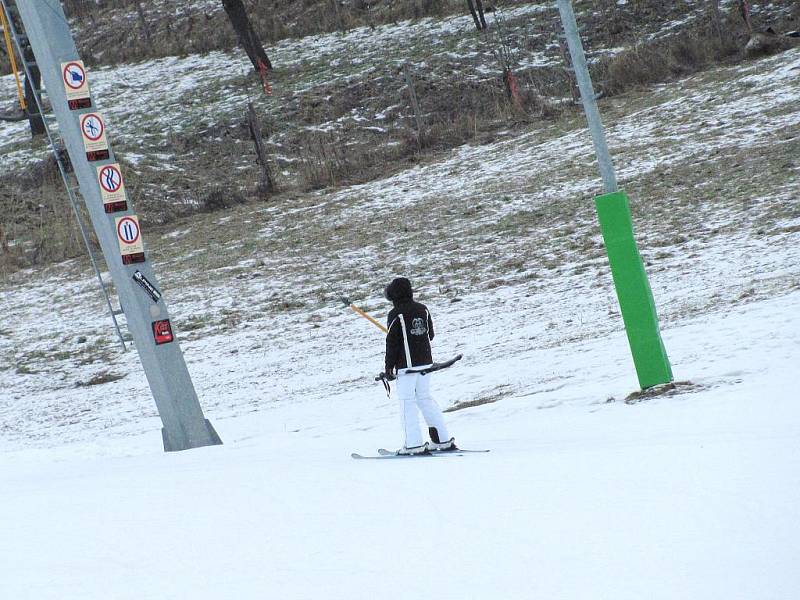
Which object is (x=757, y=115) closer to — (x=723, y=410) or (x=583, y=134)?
(x=583, y=134)

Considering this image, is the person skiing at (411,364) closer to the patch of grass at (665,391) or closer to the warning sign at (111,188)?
the patch of grass at (665,391)

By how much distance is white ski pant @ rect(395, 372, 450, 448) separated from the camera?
27.7 feet

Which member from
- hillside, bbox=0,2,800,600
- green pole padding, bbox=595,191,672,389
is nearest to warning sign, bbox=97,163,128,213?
hillside, bbox=0,2,800,600

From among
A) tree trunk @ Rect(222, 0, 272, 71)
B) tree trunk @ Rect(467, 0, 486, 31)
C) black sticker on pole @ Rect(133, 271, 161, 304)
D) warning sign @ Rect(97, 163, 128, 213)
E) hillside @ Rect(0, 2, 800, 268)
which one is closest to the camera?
warning sign @ Rect(97, 163, 128, 213)

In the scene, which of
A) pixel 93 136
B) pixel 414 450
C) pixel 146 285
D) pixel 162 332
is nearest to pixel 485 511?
pixel 414 450

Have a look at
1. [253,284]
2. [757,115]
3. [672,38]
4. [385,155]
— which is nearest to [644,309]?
[253,284]

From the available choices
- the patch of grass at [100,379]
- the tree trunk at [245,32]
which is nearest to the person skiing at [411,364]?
the patch of grass at [100,379]

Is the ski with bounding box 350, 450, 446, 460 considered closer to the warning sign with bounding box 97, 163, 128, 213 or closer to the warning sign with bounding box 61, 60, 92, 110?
the warning sign with bounding box 97, 163, 128, 213

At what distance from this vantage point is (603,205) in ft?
30.0

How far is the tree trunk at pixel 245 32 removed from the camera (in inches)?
1441

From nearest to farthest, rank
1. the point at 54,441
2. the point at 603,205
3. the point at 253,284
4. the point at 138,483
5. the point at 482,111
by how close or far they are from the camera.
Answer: the point at 138,483, the point at 603,205, the point at 54,441, the point at 253,284, the point at 482,111

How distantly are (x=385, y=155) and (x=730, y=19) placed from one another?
11.4 m

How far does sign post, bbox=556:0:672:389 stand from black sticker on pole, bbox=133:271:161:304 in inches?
188

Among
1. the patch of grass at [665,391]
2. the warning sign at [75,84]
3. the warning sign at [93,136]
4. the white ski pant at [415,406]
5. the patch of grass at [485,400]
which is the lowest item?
the patch of grass at [485,400]
